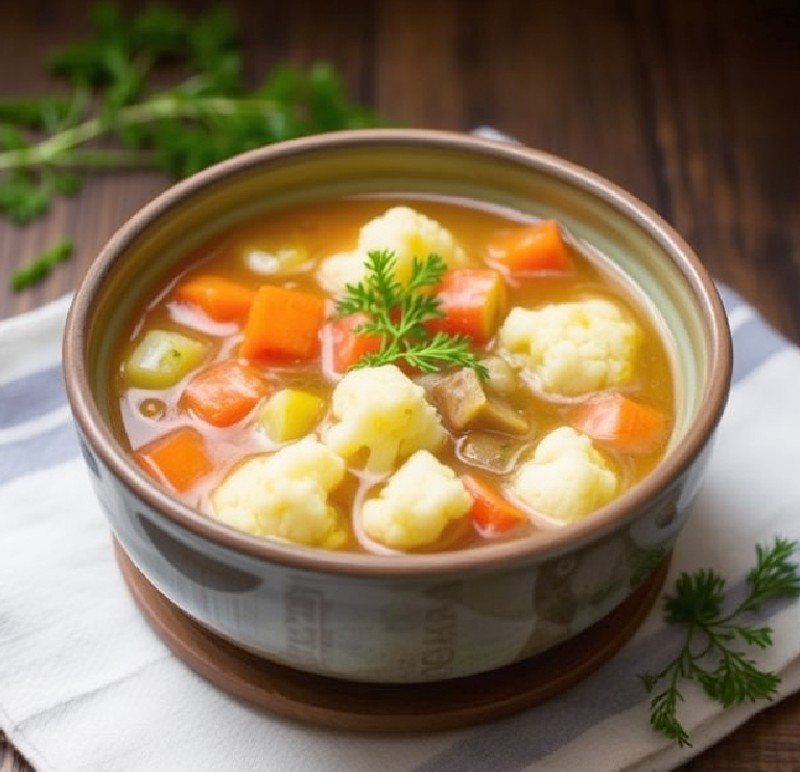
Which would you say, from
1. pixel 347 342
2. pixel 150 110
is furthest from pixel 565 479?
pixel 150 110

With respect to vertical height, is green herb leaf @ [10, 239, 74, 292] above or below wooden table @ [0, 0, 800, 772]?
below

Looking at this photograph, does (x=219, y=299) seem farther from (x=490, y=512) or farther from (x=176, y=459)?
(x=490, y=512)

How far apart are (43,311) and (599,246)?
137 cm

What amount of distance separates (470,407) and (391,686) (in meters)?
0.56

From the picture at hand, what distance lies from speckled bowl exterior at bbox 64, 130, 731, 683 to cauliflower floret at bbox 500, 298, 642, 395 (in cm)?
14

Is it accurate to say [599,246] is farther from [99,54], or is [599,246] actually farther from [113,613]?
[99,54]

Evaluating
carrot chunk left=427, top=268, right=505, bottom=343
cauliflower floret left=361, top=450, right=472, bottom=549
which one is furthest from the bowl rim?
carrot chunk left=427, top=268, right=505, bottom=343

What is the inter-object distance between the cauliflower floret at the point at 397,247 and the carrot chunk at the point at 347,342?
0.42 ft

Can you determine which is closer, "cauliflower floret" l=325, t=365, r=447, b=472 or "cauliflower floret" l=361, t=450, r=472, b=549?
"cauliflower floret" l=361, t=450, r=472, b=549

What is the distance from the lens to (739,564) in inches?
111

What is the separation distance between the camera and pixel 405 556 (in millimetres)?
2205

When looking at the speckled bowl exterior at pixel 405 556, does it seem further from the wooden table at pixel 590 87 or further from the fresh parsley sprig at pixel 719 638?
the wooden table at pixel 590 87

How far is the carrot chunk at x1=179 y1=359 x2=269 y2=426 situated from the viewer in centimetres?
272

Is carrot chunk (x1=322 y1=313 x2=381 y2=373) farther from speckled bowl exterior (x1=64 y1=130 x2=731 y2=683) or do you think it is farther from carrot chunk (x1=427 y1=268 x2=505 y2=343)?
speckled bowl exterior (x1=64 y1=130 x2=731 y2=683)
